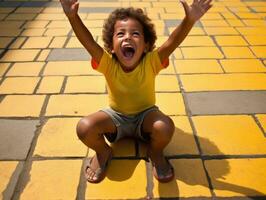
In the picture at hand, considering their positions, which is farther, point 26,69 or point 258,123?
point 26,69

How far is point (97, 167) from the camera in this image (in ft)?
7.29

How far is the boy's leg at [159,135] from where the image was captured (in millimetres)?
2168

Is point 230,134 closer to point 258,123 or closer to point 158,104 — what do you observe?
point 258,123

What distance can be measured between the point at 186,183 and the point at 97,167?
559mm

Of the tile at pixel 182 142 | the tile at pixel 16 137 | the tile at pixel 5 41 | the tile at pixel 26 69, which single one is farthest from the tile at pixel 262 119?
the tile at pixel 5 41

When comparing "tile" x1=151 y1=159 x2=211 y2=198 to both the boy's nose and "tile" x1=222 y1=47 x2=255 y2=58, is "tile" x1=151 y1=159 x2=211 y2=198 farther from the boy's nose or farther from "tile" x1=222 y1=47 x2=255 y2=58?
"tile" x1=222 y1=47 x2=255 y2=58

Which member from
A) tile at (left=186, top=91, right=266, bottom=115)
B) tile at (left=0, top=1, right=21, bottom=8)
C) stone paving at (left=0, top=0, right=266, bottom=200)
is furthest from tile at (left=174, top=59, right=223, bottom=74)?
tile at (left=0, top=1, right=21, bottom=8)

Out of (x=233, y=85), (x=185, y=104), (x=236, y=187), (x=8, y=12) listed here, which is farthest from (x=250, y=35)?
(x=8, y=12)

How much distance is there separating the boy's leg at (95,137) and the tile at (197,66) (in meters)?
1.50

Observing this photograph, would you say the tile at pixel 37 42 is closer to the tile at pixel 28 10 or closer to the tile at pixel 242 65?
the tile at pixel 28 10

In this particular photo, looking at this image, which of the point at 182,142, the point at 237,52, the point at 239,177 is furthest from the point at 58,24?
the point at 239,177

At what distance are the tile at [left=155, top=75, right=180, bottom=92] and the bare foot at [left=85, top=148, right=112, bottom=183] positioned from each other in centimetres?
113

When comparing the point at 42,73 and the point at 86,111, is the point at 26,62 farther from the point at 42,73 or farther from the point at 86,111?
the point at 86,111

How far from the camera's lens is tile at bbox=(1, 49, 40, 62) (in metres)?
3.86
